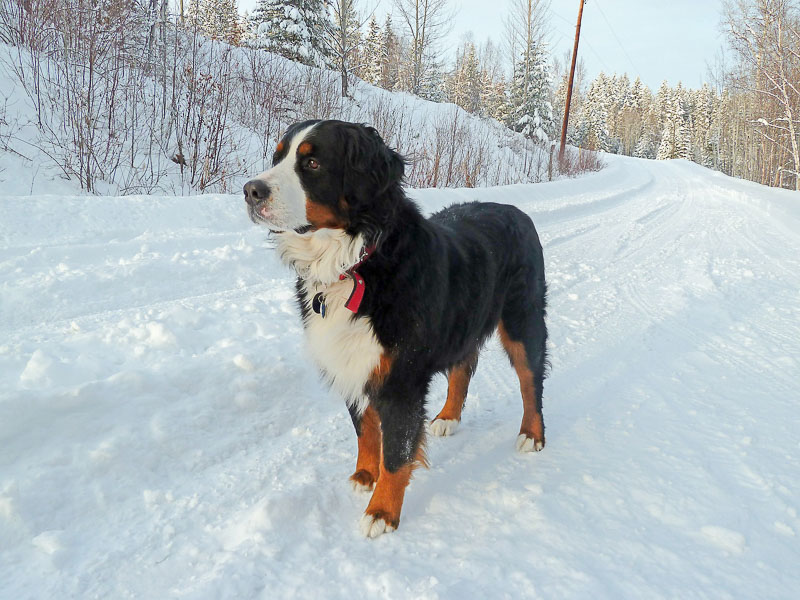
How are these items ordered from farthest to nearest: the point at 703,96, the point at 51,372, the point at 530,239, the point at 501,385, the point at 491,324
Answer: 1. the point at 703,96
2. the point at 501,385
3. the point at 530,239
4. the point at 491,324
5. the point at 51,372

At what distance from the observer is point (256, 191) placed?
6.56 feet

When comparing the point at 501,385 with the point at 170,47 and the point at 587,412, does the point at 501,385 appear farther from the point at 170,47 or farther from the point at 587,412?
the point at 170,47

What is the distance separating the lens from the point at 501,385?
3.55 metres

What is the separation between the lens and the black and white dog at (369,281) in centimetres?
213

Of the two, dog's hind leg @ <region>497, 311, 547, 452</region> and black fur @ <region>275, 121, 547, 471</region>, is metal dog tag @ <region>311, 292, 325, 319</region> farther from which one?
dog's hind leg @ <region>497, 311, 547, 452</region>

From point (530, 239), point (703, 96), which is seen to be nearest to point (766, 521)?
point (530, 239)

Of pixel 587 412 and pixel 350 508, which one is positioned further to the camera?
pixel 587 412

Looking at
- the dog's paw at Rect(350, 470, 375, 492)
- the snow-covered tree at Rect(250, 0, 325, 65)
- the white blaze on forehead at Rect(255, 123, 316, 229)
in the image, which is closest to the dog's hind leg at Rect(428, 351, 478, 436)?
the dog's paw at Rect(350, 470, 375, 492)

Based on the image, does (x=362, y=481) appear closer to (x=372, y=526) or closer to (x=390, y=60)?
(x=372, y=526)

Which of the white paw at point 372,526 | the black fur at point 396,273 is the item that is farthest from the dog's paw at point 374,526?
the black fur at point 396,273

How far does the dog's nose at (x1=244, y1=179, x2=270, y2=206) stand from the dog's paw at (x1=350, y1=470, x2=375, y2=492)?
134 cm

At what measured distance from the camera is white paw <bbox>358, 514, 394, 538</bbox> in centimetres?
209

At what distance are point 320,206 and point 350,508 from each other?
1.35m

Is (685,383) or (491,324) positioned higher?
(491,324)
